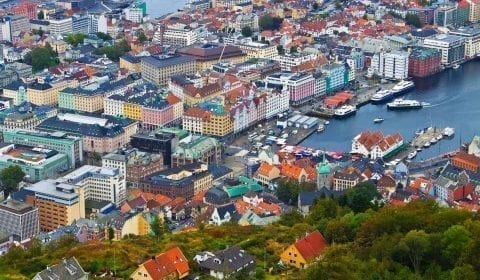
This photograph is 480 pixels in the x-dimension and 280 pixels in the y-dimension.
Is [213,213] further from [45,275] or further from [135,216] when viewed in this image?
[45,275]

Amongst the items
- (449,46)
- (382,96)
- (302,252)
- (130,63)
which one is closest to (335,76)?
(382,96)

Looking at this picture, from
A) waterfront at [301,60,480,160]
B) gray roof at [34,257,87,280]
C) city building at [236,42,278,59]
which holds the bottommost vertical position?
waterfront at [301,60,480,160]

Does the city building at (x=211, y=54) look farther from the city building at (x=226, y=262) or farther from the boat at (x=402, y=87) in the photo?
the city building at (x=226, y=262)

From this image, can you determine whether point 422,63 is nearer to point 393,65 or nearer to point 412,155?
point 393,65

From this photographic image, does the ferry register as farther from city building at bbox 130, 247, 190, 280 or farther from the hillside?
city building at bbox 130, 247, 190, 280

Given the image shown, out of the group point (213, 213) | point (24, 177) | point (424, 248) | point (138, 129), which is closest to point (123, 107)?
point (138, 129)

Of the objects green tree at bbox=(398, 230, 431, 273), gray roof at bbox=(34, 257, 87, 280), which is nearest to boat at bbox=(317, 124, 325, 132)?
gray roof at bbox=(34, 257, 87, 280)
